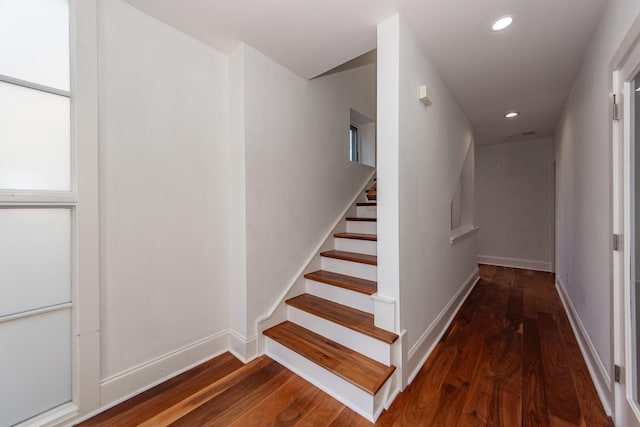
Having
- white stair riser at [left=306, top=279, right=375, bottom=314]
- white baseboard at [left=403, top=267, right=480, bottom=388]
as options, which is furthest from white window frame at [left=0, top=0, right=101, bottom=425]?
white baseboard at [left=403, top=267, right=480, bottom=388]

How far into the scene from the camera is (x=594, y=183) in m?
1.76

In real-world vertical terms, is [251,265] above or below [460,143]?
below

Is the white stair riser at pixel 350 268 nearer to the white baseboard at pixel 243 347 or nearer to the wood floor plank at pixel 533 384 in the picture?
the white baseboard at pixel 243 347

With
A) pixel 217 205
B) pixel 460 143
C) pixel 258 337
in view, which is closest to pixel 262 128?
pixel 217 205

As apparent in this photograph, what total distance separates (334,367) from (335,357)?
99 millimetres

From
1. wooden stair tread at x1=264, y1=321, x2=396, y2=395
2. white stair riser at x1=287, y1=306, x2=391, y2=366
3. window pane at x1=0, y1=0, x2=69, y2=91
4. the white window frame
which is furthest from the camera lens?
white stair riser at x1=287, y1=306, x2=391, y2=366

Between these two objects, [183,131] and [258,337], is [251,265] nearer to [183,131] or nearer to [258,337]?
Result: [258,337]

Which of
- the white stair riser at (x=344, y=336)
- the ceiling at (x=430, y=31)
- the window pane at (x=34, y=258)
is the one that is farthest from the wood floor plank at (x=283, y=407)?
the ceiling at (x=430, y=31)

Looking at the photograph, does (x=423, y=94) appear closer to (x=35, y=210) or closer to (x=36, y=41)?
(x=36, y=41)

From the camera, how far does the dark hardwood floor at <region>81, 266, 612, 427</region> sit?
1392mm

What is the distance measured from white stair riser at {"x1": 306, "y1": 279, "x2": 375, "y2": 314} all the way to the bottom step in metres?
0.33

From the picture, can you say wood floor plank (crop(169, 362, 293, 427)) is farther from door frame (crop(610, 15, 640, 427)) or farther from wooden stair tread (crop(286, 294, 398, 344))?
door frame (crop(610, 15, 640, 427))

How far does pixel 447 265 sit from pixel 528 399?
120 centimetres

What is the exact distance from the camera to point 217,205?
1951mm
